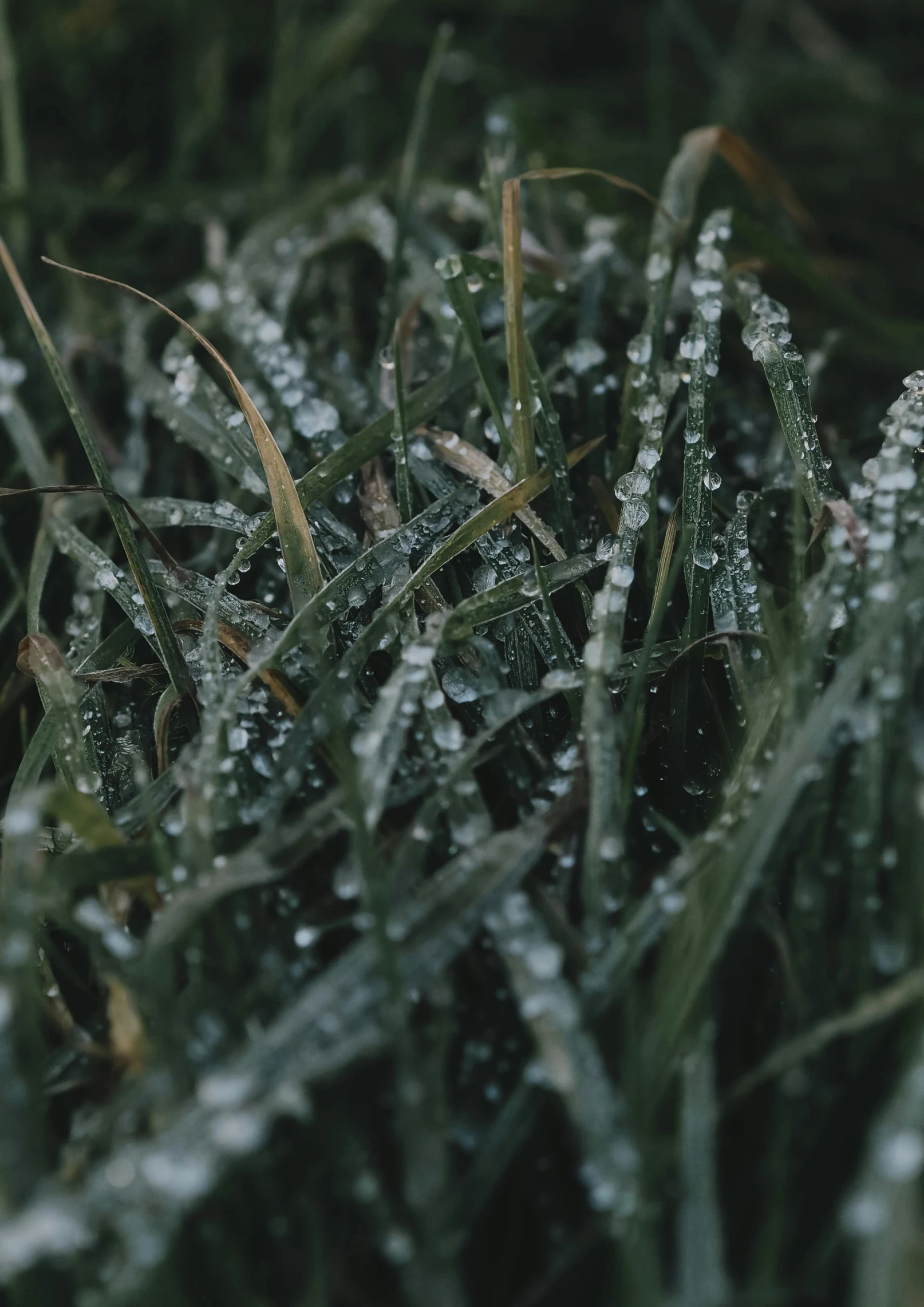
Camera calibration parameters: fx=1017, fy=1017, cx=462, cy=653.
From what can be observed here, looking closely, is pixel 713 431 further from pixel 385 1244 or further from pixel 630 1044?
pixel 385 1244

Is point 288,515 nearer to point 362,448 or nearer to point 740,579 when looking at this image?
point 362,448

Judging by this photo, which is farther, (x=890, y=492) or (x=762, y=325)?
(x=762, y=325)

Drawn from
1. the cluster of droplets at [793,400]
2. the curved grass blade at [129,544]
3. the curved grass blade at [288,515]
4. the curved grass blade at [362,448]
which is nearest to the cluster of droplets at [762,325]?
the cluster of droplets at [793,400]

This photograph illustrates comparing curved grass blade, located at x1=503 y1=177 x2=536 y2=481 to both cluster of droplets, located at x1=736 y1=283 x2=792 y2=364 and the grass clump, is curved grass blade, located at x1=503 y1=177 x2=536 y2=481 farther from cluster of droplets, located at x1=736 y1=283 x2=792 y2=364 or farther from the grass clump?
cluster of droplets, located at x1=736 y1=283 x2=792 y2=364

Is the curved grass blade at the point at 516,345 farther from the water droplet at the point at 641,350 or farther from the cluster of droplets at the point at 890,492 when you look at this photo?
the cluster of droplets at the point at 890,492

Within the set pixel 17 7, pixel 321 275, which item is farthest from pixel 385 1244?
pixel 17 7

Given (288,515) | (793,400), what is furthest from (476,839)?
(793,400)

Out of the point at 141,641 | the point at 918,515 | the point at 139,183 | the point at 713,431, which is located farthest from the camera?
the point at 139,183

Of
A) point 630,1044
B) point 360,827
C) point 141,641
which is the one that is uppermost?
point 141,641
